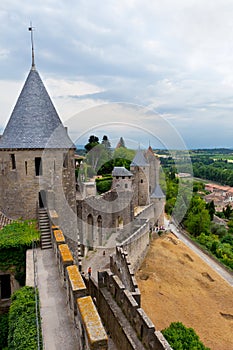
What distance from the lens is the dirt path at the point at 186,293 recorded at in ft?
65.0

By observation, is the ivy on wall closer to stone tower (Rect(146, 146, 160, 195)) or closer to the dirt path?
the dirt path

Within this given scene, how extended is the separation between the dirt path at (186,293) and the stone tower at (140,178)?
596cm

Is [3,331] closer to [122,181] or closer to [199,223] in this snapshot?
[122,181]


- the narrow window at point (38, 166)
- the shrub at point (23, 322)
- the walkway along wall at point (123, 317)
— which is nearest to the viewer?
the shrub at point (23, 322)

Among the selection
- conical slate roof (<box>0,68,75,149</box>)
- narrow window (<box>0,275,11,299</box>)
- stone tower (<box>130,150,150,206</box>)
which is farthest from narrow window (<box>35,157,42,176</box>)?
stone tower (<box>130,150,150,206</box>)

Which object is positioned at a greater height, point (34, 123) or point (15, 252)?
point (34, 123)

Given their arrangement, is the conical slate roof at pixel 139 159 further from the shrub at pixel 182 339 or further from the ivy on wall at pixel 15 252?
the ivy on wall at pixel 15 252

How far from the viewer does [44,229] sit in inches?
492

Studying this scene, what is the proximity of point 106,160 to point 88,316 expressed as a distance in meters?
34.0

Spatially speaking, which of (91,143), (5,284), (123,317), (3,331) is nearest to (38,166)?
(5,284)

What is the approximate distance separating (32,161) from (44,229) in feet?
11.2

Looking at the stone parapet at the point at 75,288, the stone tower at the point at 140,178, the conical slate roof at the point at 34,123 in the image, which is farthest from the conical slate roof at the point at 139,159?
the stone parapet at the point at 75,288

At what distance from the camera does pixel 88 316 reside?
5.80 meters

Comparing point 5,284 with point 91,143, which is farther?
point 91,143
